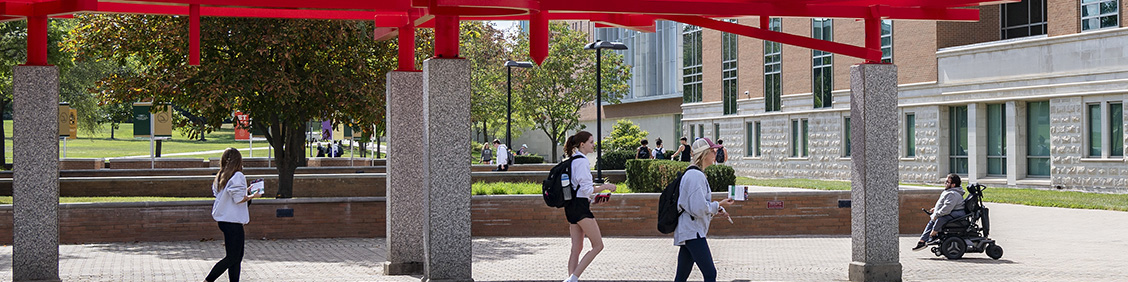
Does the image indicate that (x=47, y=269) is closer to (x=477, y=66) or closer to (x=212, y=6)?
(x=212, y=6)

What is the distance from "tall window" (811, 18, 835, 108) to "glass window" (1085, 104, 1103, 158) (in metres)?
12.2

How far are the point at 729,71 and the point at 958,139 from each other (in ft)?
50.1

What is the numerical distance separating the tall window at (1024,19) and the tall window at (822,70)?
23.8ft

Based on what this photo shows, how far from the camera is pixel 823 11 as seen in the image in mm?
11375

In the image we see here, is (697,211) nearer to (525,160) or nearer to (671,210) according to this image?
(671,210)

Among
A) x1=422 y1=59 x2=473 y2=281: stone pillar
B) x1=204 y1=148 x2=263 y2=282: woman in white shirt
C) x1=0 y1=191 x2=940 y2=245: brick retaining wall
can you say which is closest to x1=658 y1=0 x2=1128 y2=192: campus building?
x1=0 y1=191 x2=940 y2=245: brick retaining wall

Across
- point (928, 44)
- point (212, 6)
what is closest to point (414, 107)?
point (212, 6)

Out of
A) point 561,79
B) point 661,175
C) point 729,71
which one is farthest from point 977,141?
point 561,79

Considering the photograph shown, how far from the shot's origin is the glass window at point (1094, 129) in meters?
29.8

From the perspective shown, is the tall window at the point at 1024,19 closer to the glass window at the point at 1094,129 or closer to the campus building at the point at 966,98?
the campus building at the point at 966,98

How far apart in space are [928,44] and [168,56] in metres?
24.5

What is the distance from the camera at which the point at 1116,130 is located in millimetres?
29156

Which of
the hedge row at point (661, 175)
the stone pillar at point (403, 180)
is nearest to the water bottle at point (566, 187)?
the stone pillar at point (403, 180)

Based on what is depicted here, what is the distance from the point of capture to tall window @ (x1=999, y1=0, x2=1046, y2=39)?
3422cm
